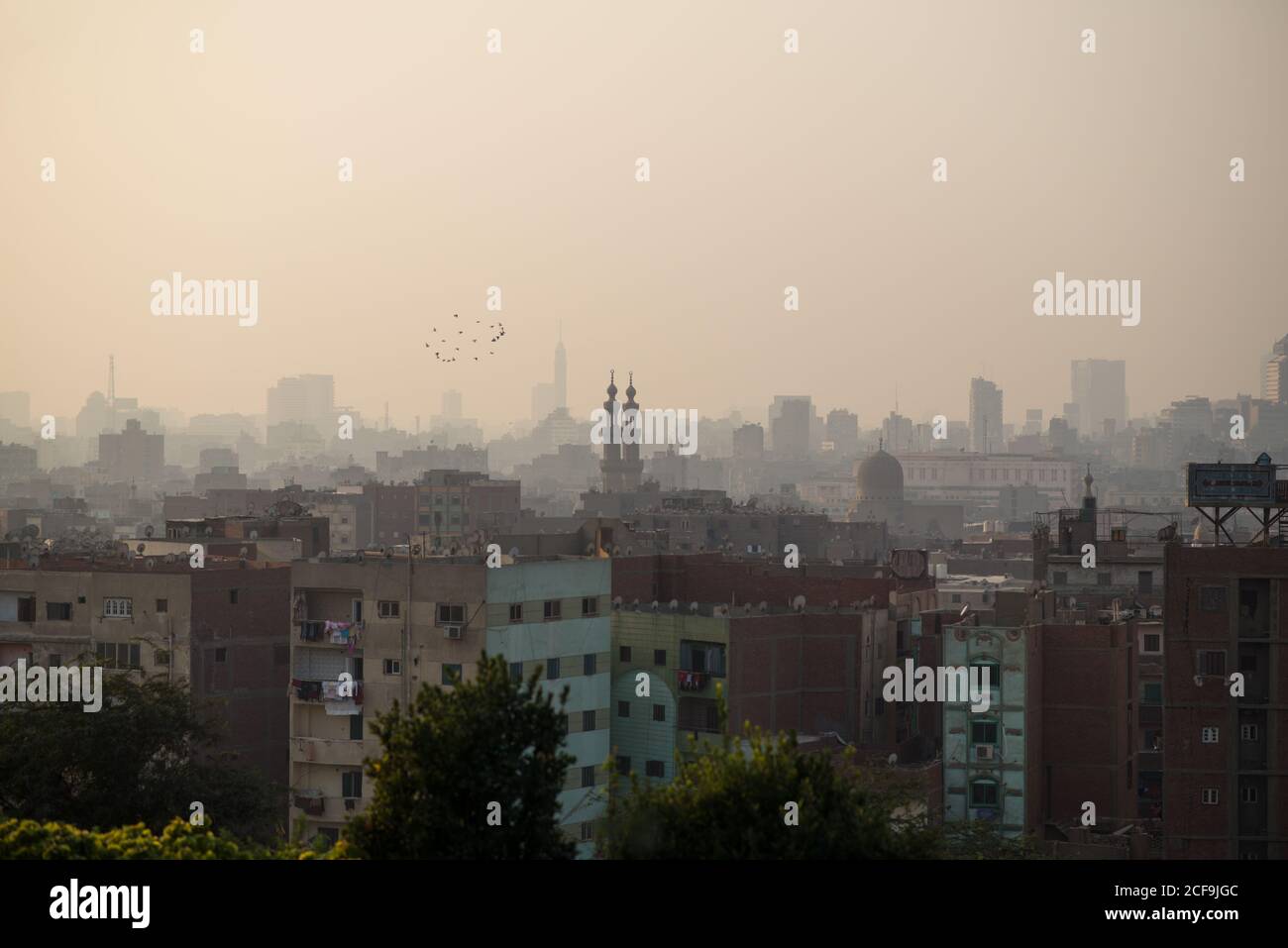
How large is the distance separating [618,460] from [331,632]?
90.6 meters

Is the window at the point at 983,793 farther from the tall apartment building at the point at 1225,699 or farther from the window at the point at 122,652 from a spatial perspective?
the window at the point at 122,652

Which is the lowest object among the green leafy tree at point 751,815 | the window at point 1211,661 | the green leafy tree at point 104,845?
the green leafy tree at point 104,845

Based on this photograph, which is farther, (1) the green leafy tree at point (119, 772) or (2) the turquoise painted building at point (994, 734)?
(2) the turquoise painted building at point (994, 734)

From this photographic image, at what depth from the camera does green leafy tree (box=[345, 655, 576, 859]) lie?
1455 cm

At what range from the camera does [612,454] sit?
118688 millimetres

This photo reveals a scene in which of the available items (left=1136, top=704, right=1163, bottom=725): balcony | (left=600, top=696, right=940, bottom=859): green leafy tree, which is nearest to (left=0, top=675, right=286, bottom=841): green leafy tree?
(left=600, top=696, right=940, bottom=859): green leafy tree

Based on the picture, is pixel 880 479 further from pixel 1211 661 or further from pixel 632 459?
pixel 1211 661

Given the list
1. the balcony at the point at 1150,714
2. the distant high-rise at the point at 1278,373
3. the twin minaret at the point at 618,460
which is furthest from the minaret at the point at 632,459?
the balcony at the point at 1150,714

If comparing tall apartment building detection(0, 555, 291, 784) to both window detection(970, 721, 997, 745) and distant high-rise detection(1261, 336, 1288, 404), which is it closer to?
window detection(970, 721, 997, 745)

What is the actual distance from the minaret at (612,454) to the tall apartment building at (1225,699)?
86.2 metres

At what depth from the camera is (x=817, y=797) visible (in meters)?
15.3

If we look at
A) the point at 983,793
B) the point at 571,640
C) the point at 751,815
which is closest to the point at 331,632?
the point at 571,640

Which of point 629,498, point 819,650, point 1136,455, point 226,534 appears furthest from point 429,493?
point 1136,455

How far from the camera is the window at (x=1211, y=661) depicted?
26.5 meters
